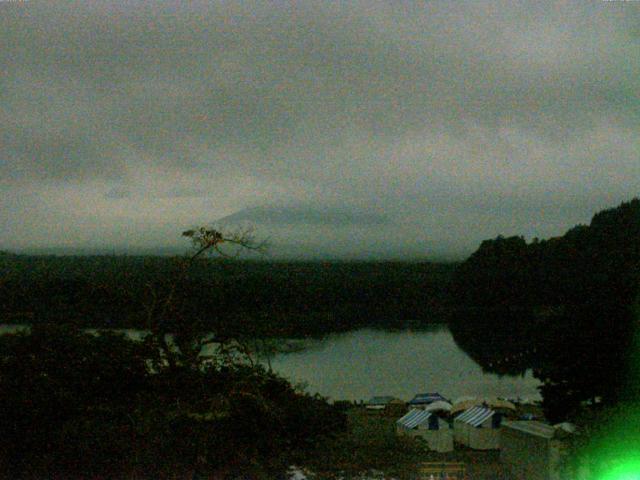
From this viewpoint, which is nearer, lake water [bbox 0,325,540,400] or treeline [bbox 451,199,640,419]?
treeline [bbox 451,199,640,419]

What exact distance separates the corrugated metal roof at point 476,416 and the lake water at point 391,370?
375cm

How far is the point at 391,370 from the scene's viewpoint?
865 inches

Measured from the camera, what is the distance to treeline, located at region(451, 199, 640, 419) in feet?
28.8

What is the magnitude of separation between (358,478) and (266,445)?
1.38 feet

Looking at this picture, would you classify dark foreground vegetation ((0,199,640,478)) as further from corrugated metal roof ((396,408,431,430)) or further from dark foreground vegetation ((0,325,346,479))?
corrugated metal roof ((396,408,431,430))

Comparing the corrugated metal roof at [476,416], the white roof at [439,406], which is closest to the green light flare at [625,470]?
the corrugated metal roof at [476,416]

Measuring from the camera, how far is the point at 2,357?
3.51m

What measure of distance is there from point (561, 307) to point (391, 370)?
519cm

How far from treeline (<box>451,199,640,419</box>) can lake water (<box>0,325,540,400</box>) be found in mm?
1141

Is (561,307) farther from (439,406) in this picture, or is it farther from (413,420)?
(413,420)

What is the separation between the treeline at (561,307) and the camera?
8.77 meters

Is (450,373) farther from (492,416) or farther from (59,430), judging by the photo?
(59,430)

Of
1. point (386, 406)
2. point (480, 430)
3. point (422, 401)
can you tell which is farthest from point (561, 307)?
point (480, 430)

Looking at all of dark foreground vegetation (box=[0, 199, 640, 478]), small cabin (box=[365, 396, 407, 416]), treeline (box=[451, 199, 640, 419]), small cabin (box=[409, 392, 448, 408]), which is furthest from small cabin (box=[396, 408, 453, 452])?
dark foreground vegetation (box=[0, 199, 640, 478])
